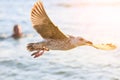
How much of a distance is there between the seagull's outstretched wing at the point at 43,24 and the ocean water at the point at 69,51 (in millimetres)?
5102

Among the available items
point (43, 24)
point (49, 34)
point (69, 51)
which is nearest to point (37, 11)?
point (43, 24)

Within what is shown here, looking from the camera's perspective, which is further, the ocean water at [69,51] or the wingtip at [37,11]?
the ocean water at [69,51]

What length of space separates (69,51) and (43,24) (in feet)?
25.7

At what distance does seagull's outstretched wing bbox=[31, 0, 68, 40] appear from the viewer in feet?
21.4

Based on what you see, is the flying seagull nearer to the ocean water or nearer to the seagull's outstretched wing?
the seagull's outstretched wing

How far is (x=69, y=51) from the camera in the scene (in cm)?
1436

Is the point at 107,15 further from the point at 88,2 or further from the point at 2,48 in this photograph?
the point at 2,48

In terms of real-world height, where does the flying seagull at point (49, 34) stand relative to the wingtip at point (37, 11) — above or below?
below

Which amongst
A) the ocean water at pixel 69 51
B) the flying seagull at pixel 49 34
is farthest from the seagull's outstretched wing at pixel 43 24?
the ocean water at pixel 69 51

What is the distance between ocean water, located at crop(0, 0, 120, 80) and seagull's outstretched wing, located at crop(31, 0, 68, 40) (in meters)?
5.10

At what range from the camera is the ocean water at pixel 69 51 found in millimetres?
12172

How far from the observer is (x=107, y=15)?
70.3 ft

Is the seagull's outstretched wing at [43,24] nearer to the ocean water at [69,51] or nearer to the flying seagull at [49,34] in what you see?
the flying seagull at [49,34]

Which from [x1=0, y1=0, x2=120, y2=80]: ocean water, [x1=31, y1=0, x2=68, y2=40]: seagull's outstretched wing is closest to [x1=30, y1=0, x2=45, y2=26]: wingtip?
[x1=31, y1=0, x2=68, y2=40]: seagull's outstretched wing
